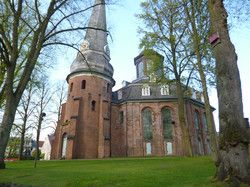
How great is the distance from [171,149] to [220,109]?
28.6 metres

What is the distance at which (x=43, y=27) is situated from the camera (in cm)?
1302

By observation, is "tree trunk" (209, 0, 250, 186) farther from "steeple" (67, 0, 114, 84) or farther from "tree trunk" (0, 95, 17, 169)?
"steeple" (67, 0, 114, 84)

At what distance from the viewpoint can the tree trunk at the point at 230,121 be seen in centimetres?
511

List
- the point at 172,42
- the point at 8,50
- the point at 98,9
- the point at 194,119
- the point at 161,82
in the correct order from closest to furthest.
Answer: the point at 8,50 < the point at 172,42 < the point at 161,82 < the point at 194,119 < the point at 98,9

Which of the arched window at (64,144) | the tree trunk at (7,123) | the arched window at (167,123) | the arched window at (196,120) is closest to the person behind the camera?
the tree trunk at (7,123)

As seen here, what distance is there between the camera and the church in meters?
31.3

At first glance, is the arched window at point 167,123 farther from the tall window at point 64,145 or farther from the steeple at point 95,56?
the tall window at point 64,145

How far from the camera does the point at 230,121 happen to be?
212 inches

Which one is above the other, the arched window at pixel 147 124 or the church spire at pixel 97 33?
the church spire at pixel 97 33

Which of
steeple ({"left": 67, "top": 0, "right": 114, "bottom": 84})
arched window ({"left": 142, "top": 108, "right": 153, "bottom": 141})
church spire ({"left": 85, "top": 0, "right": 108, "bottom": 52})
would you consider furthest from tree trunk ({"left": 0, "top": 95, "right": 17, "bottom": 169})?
church spire ({"left": 85, "top": 0, "right": 108, "bottom": 52})

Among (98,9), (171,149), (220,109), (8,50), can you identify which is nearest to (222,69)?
(220,109)

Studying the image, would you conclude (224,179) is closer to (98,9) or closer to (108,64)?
(108,64)

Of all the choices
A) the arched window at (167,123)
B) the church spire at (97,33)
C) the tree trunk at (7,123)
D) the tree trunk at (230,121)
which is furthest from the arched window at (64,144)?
the tree trunk at (230,121)

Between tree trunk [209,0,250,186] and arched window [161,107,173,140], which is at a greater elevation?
arched window [161,107,173,140]
